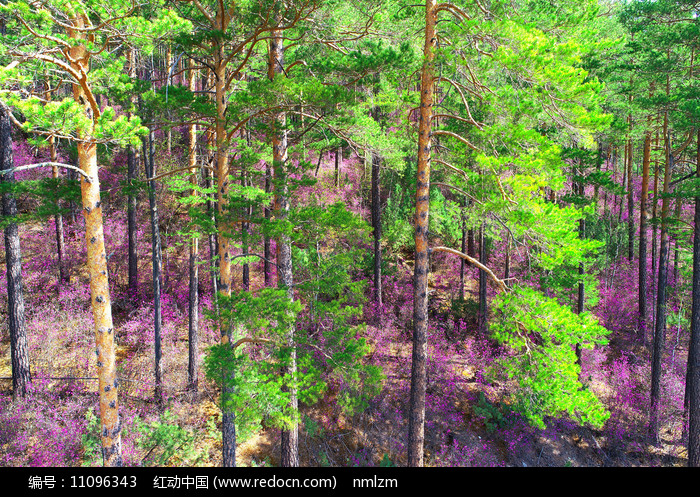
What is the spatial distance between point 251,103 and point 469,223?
174 inches

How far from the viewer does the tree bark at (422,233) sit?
657 centimetres

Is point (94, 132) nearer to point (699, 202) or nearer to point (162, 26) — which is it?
point (162, 26)

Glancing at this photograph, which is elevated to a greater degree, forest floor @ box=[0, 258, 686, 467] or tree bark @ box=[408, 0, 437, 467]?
tree bark @ box=[408, 0, 437, 467]

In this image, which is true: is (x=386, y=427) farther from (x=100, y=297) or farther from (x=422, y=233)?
(x=100, y=297)

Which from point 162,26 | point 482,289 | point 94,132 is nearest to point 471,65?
point 162,26

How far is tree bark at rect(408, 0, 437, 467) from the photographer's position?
259 inches

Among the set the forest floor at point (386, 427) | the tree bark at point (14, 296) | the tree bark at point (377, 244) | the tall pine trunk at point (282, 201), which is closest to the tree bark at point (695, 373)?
the forest floor at point (386, 427)

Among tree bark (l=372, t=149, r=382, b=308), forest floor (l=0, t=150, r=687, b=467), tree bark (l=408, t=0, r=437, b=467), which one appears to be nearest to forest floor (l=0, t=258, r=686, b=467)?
forest floor (l=0, t=150, r=687, b=467)

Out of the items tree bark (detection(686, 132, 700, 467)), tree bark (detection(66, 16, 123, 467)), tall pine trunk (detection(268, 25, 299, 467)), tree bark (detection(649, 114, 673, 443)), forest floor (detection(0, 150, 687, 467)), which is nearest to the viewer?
tree bark (detection(66, 16, 123, 467))

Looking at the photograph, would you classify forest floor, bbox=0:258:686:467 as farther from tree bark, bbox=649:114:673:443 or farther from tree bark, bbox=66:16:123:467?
tree bark, bbox=66:16:123:467

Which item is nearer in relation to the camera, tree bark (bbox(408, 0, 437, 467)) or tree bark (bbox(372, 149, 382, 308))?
tree bark (bbox(408, 0, 437, 467))

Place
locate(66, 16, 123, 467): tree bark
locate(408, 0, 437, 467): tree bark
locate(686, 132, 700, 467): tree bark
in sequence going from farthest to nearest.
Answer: locate(686, 132, 700, 467): tree bark → locate(408, 0, 437, 467): tree bark → locate(66, 16, 123, 467): tree bark

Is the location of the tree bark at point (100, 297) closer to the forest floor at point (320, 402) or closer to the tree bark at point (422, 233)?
the forest floor at point (320, 402)
